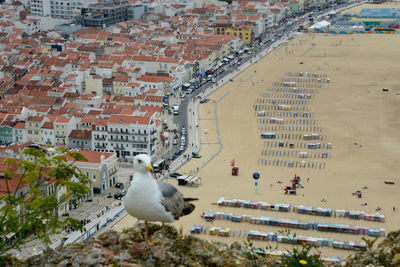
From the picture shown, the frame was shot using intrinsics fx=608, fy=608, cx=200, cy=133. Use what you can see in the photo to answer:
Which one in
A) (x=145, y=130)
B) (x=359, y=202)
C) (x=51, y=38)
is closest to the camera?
(x=359, y=202)

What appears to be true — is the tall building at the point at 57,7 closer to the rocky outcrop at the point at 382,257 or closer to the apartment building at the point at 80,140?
the apartment building at the point at 80,140

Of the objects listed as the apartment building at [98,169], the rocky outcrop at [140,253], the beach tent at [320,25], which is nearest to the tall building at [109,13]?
the beach tent at [320,25]

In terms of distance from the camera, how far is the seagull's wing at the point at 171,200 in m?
13.6

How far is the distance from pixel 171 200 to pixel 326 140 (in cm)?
4773

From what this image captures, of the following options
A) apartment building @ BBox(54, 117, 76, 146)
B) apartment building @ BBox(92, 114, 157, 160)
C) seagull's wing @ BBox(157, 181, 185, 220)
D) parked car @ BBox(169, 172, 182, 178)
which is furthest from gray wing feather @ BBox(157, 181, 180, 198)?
apartment building @ BBox(54, 117, 76, 146)

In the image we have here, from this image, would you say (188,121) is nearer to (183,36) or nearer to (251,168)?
(251,168)

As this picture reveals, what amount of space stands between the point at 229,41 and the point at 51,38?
1178 inches

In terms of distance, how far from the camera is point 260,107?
7162cm

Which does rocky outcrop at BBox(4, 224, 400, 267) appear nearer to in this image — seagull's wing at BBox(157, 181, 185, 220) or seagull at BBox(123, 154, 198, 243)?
seagull's wing at BBox(157, 181, 185, 220)

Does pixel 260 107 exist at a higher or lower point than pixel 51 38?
lower

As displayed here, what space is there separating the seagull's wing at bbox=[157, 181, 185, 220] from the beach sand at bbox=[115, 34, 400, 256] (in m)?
23.0

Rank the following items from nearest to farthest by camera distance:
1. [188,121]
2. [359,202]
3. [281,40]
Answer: [359,202], [188,121], [281,40]

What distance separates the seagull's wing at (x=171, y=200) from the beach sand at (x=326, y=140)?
75.5ft

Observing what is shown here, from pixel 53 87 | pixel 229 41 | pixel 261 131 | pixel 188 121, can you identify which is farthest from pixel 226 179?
pixel 229 41
